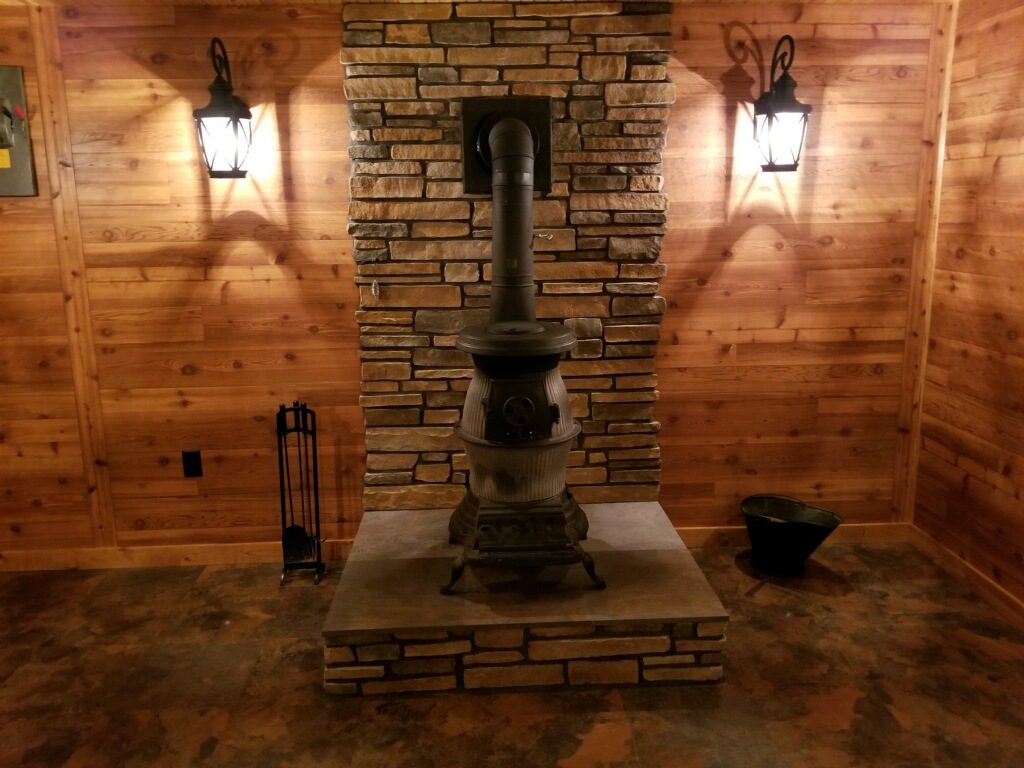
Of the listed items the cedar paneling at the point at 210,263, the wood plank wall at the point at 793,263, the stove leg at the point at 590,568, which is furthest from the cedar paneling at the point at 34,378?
the wood plank wall at the point at 793,263

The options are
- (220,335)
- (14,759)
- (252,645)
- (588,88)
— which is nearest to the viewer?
(14,759)

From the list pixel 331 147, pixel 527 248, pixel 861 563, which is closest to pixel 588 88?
pixel 527 248

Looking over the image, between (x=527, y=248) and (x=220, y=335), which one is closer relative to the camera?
(x=527, y=248)

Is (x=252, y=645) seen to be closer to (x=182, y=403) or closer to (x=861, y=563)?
(x=182, y=403)

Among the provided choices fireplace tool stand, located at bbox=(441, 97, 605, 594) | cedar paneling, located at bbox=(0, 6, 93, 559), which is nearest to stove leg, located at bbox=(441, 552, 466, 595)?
fireplace tool stand, located at bbox=(441, 97, 605, 594)

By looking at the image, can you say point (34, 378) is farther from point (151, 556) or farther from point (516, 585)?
point (516, 585)

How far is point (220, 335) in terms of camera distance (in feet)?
10.8

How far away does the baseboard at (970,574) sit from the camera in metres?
2.96

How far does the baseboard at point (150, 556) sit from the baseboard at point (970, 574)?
2.59 m

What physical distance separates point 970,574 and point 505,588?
1.98 metres

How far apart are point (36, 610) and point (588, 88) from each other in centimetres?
302

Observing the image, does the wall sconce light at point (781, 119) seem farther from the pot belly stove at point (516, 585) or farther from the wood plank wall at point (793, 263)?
the pot belly stove at point (516, 585)

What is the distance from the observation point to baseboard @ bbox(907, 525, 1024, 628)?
2963 mm

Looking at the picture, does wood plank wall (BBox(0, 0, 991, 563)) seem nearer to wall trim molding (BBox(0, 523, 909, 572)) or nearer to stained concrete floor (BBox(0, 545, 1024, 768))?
wall trim molding (BBox(0, 523, 909, 572))
